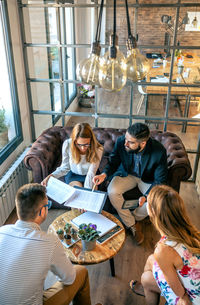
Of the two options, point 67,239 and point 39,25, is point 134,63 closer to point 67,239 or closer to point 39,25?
point 67,239

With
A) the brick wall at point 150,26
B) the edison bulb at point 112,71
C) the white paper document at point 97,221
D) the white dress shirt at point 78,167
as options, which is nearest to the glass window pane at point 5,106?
the white dress shirt at point 78,167

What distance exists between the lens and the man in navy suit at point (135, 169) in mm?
2613

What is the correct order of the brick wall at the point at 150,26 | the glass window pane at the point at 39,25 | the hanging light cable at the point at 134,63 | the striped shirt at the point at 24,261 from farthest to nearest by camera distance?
the brick wall at the point at 150,26, the glass window pane at the point at 39,25, the hanging light cable at the point at 134,63, the striped shirt at the point at 24,261

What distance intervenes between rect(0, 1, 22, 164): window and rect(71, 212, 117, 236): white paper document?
119 centimetres

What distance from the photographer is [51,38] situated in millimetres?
4770

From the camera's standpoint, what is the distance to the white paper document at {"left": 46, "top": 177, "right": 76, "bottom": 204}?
239 centimetres

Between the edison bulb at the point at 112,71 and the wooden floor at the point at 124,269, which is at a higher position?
the edison bulb at the point at 112,71

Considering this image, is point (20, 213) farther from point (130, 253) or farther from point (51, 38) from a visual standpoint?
point (51, 38)

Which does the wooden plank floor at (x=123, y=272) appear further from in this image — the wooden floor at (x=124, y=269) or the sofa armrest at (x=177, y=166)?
the sofa armrest at (x=177, y=166)

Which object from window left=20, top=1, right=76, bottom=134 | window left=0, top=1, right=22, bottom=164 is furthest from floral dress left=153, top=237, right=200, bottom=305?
window left=20, top=1, right=76, bottom=134

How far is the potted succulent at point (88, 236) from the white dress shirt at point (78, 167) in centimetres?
74

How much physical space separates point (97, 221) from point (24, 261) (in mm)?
983

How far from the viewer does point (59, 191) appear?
2.47m

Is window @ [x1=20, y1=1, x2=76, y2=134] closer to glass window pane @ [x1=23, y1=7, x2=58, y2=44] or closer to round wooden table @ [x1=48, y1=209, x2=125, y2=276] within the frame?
glass window pane @ [x1=23, y1=7, x2=58, y2=44]
